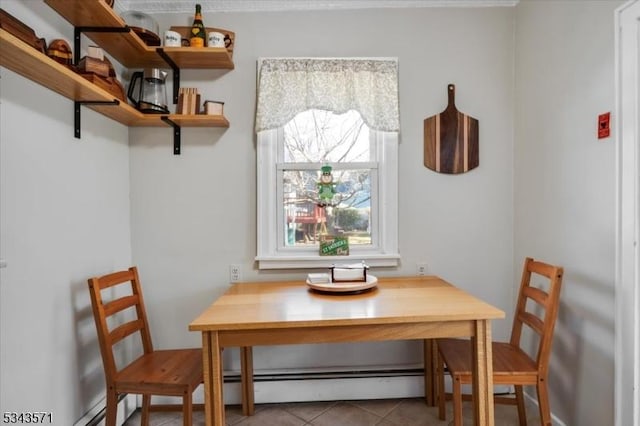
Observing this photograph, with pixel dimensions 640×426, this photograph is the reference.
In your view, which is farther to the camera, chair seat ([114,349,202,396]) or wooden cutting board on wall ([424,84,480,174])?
wooden cutting board on wall ([424,84,480,174])

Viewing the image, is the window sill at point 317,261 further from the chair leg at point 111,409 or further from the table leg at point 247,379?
the chair leg at point 111,409

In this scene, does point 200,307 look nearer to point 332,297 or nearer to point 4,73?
point 332,297

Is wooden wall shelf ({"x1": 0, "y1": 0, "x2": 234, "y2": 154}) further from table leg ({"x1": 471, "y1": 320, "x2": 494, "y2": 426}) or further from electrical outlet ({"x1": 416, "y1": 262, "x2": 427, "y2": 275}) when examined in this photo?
table leg ({"x1": 471, "y1": 320, "x2": 494, "y2": 426})

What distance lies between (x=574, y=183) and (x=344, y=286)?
4.09 ft

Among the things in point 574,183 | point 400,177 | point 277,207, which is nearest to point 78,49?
point 277,207

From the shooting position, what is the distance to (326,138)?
2.29 m

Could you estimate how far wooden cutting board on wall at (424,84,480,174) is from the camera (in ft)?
7.33

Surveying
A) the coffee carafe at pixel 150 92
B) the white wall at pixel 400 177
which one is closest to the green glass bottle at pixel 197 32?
the white wall at pixel 400 177

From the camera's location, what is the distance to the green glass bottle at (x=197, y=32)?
2021 millimetres

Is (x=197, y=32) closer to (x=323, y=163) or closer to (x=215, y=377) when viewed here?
(x=323, y=163)

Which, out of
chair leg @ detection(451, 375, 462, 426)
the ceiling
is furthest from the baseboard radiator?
the ceiling

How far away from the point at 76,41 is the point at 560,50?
2.45 m

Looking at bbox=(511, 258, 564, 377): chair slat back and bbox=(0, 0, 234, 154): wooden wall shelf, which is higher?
bbox=(0, 0, 234, 154): wooden wall shelf

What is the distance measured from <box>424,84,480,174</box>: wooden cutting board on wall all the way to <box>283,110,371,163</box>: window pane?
A: 15.8 inches
